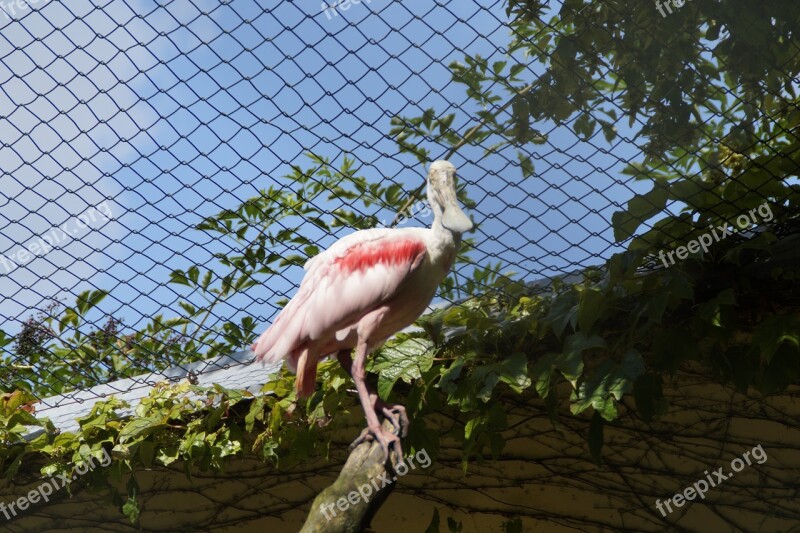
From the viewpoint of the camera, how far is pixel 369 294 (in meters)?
3.12

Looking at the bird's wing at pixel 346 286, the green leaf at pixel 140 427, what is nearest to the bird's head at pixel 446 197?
the bird's wing at pixel 346 286

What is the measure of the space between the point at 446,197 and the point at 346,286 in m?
0.44

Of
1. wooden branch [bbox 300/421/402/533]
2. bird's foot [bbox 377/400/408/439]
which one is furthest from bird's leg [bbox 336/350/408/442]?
wooden branch [bbox 300/421/402/533]

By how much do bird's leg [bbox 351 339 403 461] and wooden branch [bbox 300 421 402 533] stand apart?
0.04m

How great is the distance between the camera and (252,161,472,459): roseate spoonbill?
3102mm

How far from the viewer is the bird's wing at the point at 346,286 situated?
310cm

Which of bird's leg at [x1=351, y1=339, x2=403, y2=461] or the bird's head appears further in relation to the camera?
the bird's head

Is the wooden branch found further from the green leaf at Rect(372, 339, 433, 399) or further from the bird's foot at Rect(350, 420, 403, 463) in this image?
the green leaf at Rect(372, 339, 433, 399)

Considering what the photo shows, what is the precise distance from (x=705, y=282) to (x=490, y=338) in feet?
2.59

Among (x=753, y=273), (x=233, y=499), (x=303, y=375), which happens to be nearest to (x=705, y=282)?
(x=753, y=273)

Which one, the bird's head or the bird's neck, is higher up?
the bird's head

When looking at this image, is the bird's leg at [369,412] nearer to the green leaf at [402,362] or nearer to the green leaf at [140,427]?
the green leaf at [402,362]

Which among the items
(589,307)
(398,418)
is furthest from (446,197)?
(398,418)

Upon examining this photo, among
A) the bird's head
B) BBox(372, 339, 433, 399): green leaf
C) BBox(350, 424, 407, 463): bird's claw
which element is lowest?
BBox(350, 424, 407, 463): bird's claw
